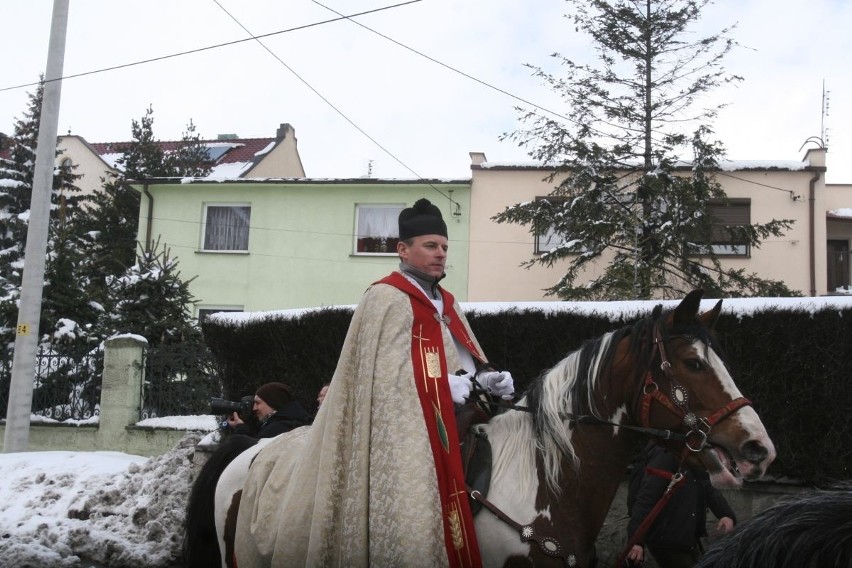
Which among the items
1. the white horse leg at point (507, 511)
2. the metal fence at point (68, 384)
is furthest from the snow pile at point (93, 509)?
the white horse leg at point (507, 511)

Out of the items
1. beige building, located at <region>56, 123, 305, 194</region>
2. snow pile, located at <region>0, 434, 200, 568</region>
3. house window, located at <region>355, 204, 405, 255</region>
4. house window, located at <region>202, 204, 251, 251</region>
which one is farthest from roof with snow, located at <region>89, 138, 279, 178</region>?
snow pile, located at <region>0, 434, 200, 568</region>

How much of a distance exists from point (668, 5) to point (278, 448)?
15419 millimetres

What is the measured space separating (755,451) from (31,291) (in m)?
11.4

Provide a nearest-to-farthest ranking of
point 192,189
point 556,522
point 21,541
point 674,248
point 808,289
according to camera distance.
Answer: point 556,522, point 21,541, point 674,248, point 808,289, point 192,189

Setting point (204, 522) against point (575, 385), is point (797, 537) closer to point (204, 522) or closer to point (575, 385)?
point (575, 385)

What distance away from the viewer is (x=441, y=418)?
138 inches

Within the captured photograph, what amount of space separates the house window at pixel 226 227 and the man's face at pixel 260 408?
16695 mm

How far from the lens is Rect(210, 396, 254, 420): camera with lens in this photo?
618 cm

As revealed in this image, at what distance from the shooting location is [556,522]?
3354 millimetres

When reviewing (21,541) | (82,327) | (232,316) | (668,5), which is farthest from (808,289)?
(21,541)

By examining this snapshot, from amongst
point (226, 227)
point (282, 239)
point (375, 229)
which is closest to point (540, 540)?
point (375, 229)

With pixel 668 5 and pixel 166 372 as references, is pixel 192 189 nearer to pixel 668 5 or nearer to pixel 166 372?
pixel 166 372

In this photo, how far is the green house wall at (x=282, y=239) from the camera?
21.8m

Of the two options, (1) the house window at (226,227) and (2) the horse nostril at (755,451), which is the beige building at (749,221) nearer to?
(1) the house window at (226,227)
